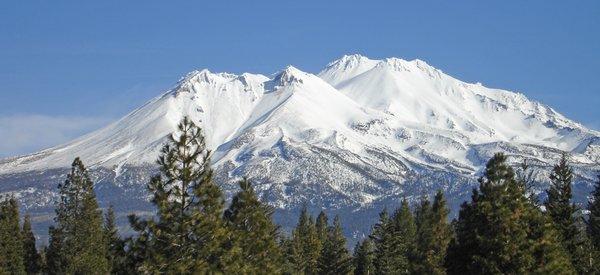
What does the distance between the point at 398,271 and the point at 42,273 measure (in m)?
35.9

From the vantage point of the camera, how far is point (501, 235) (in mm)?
52656

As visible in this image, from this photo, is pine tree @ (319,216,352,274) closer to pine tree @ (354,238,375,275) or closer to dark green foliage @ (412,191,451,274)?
pine tree @ (354,238,375,275)

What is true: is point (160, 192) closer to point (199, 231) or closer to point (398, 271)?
point (199, 231)

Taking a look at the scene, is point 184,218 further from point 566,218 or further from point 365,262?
point 365,262

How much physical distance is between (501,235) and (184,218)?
55.0 feet

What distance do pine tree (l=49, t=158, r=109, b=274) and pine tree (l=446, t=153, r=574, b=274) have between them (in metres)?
44.2

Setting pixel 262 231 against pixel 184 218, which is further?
pixel 262 231

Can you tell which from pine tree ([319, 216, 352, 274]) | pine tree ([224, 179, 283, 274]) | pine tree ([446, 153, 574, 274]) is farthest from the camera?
pine tree ([319, 216, 352, 274])

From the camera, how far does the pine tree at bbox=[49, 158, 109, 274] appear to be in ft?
299

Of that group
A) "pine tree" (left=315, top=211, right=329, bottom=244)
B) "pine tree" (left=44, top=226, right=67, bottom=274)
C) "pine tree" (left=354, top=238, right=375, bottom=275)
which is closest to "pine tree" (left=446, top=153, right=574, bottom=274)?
"pine tree" (left=44, top=226, right=67, bottom=274)

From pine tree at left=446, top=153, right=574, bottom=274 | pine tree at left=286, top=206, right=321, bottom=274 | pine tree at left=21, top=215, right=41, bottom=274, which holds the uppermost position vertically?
pine tree at left=21, top=215, right=41, bottom=274

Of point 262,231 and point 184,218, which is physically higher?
point 262,231

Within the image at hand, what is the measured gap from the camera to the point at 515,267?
52.5 meters

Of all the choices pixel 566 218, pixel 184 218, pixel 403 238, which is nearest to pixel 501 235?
pixel 184 218
